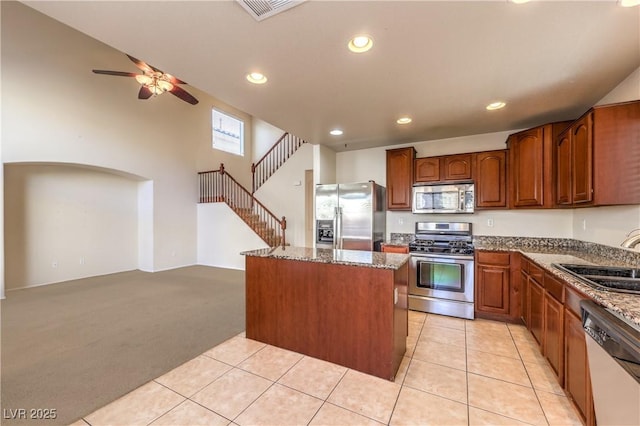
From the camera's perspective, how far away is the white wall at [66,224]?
4.60m

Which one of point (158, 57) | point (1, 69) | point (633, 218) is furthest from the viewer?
point (1, 69)

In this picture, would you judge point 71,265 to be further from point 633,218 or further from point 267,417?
point 633,218

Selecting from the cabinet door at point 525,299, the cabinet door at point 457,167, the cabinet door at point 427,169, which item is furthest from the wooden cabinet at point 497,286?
the cabinet door at point 427,169

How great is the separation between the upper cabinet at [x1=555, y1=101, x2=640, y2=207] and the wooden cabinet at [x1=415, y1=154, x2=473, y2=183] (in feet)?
4.59

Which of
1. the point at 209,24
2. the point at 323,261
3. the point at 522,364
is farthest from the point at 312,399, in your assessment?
the point at 209,24

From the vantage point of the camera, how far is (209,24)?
5.69 ft

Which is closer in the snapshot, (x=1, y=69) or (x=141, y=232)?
(x=1, y=69)

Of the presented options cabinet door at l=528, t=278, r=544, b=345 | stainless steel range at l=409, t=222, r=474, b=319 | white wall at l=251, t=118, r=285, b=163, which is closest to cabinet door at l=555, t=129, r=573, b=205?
cabinet door at l=528, t=278, r=544, b=345

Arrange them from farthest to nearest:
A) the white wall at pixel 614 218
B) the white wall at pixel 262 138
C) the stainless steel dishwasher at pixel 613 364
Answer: the white wall at pixel 262 138, the white wall at pixel 614 218, the stainless steel dishwasher at pixel 613 364

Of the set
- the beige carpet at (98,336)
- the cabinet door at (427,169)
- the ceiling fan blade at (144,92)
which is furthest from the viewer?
the ceiling fan blade at (144,92)

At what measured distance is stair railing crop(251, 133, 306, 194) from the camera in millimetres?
7034

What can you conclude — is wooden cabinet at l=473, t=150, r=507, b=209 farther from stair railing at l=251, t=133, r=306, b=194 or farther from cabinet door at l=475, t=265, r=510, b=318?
stair railing at l=251, t=133, r=306, b=194

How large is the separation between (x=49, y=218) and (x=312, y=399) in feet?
20.0

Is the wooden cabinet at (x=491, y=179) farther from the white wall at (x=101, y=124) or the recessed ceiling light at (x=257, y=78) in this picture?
the white wall at (x=101, y=124)
